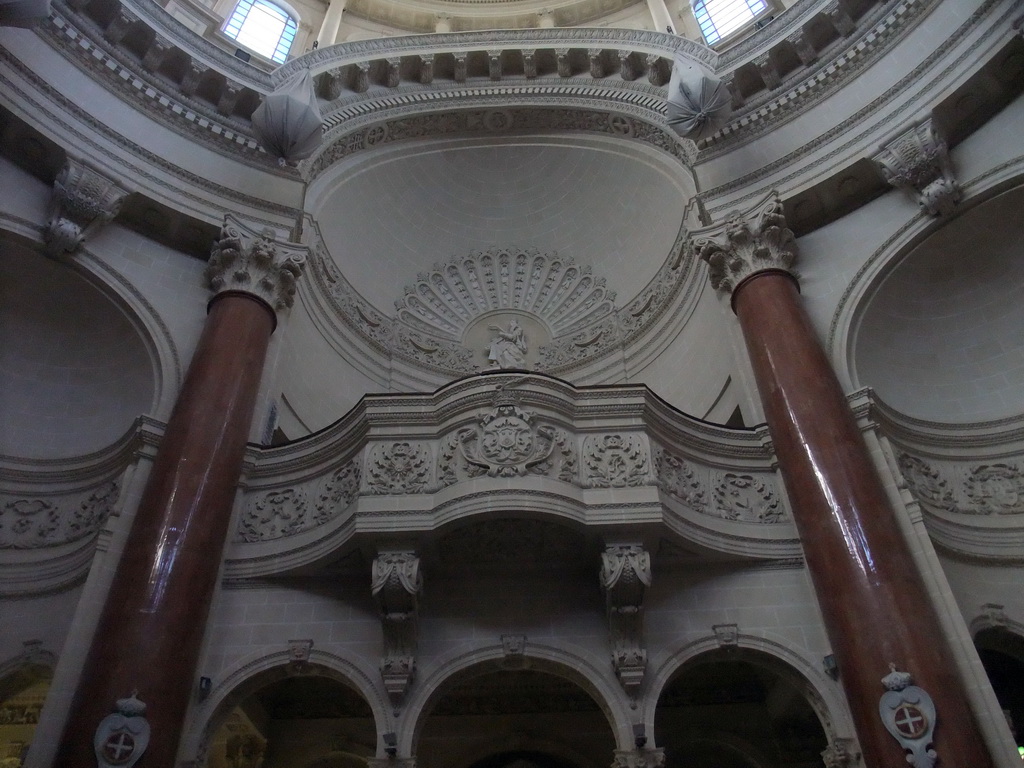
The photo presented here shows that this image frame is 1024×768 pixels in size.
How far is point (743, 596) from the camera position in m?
9.94

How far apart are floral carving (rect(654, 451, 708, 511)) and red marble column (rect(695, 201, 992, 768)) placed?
1.16 meters

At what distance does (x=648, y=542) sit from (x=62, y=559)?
788 centimetres

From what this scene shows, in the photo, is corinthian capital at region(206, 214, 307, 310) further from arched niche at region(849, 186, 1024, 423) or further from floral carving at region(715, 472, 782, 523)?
arched niche at region(849, 186, 1024, 423)

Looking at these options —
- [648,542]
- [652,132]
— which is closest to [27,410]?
[648,542]

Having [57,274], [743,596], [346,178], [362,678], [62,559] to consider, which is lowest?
[362,678]

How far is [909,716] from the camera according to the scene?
7582 millimetres

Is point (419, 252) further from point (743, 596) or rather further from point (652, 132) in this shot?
point (743, 596)

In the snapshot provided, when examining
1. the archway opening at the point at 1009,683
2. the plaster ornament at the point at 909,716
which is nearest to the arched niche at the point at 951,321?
the archway opening at the point at 1009,683

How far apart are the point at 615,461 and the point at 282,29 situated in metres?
15.2

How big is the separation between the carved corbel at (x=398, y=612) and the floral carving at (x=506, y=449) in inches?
47.4

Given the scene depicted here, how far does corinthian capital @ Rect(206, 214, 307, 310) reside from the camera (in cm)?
1238

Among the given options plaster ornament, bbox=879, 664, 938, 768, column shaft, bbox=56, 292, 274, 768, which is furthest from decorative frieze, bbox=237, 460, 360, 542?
plaster ornament, bbox=879, 664, 938, 768

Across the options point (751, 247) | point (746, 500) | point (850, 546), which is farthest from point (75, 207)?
point (850, 546)

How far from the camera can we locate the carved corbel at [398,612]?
9.31 meters
